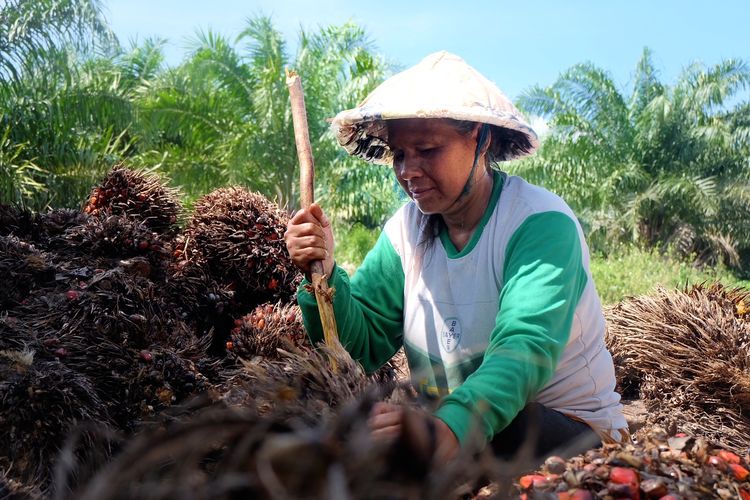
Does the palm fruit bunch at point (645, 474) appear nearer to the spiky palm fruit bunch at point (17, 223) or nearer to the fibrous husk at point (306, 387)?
the fibrous husk at point (306, 387)

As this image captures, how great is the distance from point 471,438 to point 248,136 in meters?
15.5

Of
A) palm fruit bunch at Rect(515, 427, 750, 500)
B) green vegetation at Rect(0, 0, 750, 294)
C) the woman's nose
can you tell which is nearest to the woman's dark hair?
the woman's nose

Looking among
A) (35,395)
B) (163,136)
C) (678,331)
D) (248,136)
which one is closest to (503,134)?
(35,395)

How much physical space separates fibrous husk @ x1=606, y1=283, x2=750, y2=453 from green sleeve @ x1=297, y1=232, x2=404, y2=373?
1729 mm

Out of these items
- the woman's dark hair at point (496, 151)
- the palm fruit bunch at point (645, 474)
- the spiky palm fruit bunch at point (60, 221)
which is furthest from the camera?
the spiky palm fruit bunch at point (60, 221)

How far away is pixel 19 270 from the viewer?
2.91 m

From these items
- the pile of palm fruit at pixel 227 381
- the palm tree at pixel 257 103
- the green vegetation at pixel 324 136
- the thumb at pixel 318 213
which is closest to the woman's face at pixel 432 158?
the thumb at pixel 318 213

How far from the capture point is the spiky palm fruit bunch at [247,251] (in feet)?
11.6

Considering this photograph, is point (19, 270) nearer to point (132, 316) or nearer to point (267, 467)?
point (132, 316)

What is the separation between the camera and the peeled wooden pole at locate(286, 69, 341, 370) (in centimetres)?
232

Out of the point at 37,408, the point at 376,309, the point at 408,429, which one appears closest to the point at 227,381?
the point at 376,309

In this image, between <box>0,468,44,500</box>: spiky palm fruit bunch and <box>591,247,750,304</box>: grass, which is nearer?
<box>0,468,44,500</box>: spiky palm fruit bunch

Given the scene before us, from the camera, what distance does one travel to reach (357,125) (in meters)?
2.69

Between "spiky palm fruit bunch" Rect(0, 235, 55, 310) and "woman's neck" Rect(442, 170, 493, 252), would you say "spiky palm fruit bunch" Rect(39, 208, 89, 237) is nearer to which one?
"spiky palm fruit bunch" Rect(0, 235, 55, 310)
